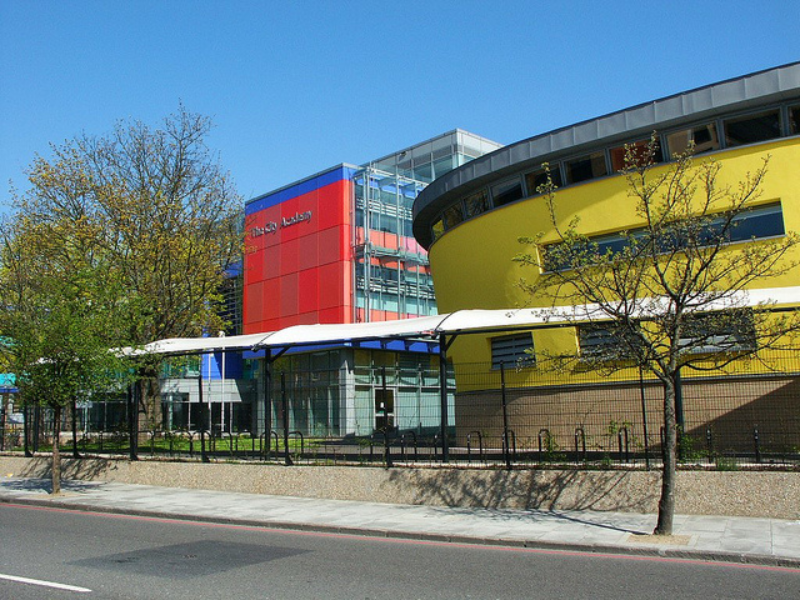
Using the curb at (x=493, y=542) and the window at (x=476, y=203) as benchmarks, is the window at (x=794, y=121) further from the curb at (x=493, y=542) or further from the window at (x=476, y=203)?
the curb at (x=493, y=542)

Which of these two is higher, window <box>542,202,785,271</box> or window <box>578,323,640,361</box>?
window <box>542,202,785,271</box>

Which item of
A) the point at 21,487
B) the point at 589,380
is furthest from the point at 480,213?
the point at 21,487

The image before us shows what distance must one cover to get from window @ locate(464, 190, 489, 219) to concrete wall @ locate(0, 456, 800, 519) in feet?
41.9

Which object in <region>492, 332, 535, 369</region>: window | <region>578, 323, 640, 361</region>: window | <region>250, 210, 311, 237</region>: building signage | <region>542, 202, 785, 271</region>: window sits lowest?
<region>578, 323, 640, 361</region>: window

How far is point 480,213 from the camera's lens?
25469 millimetres

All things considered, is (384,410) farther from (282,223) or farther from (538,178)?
(282,223)

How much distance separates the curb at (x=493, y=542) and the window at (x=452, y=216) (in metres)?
16.1

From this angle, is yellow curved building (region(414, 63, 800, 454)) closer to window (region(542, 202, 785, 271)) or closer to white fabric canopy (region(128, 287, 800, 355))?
window (region(542, 202, 785, 271))

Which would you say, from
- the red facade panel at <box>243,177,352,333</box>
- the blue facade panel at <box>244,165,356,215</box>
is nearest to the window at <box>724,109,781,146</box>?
the red facade panel at <box>243,177,352,333</box>

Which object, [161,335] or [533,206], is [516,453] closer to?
[533,206]

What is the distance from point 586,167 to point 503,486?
39.9 feet

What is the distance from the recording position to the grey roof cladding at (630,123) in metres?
18.5

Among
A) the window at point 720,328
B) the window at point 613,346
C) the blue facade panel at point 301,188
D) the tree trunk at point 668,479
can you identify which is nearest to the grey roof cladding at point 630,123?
the window at point 720,328

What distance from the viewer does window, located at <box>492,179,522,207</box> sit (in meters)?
24.0
